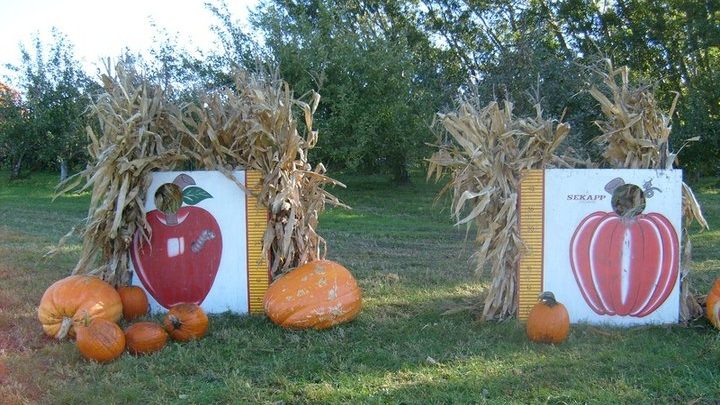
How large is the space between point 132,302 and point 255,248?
125 centimetres

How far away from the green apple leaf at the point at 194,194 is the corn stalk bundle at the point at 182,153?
0.89ft

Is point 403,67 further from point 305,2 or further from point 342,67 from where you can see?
point 305,2

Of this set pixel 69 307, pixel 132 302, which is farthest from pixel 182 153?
pixel 69 307

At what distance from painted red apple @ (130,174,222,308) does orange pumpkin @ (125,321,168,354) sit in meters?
1.02

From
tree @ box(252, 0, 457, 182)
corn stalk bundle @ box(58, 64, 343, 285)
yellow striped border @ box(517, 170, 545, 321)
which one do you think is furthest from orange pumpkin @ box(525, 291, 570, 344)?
tree @ box(252, 0, 457, 182)

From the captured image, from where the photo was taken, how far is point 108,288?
18.2 ft

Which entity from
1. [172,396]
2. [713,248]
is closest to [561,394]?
[172,396]

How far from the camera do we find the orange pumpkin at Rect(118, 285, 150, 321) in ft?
19.2

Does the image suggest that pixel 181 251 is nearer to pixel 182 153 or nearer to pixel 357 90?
pixel 182 153

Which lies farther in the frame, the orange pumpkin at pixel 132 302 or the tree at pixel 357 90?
the tree at pixel 357 90

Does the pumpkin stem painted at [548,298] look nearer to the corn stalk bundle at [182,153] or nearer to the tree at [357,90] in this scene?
the corn stalk bundle at [182,153]

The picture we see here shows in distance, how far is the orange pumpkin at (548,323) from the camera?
513 cm

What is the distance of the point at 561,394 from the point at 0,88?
26.5 m

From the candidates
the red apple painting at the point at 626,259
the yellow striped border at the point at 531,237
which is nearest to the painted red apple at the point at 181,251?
the yellow striped border at the point at 531,237
